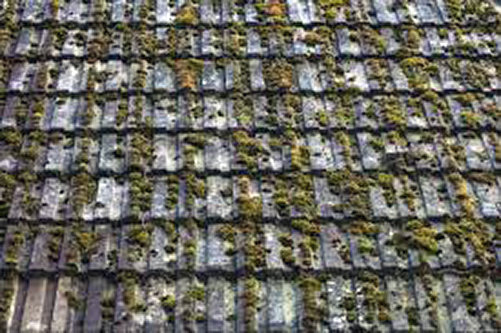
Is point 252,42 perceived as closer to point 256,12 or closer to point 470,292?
point 256,12

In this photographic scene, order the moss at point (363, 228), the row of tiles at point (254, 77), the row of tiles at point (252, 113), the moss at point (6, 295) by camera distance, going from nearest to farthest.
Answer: the moss at point (6, 295)
the moss at point (363, 228)
the row of tiles at point (252, 113)
the row of tiles at point (254, 77)

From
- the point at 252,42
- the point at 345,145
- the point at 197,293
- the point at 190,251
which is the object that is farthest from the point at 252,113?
the point at 197,293

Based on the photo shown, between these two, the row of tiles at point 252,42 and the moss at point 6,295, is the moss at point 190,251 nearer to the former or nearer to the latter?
the moss at point 6,295

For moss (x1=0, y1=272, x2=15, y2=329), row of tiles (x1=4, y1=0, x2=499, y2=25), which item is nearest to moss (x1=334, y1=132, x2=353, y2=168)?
row of tiles (x1=4, y1=0, x2=499, y2=25)

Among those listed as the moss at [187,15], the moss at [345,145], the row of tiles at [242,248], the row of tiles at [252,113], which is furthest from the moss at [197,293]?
the moss at [187,15]

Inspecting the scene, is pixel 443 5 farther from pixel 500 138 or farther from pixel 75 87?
pixel 75 87

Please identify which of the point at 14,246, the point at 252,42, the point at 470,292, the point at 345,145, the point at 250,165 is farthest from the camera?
the point at 252,42

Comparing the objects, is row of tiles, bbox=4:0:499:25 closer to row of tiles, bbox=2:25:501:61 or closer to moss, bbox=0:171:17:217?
row of tiles, bbox=2:25:501:61
